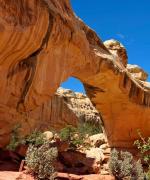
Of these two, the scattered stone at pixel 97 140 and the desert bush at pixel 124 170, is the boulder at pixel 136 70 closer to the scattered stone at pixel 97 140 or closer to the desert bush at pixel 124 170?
the scattered stone at pixel 97 140

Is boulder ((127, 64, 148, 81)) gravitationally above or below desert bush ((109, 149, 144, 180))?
above

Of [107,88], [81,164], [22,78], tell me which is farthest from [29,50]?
[107,88]

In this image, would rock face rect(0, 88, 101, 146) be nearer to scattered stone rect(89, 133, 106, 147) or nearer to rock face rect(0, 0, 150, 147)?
scattered stone rect(89, 133, 106, 147)

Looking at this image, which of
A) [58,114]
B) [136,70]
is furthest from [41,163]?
[58,114]

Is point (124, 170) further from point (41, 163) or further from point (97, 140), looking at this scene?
point (97, 140)

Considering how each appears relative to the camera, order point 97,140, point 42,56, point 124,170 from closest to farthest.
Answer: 1. point 42,56
2. point 124,170
3. point 97,140

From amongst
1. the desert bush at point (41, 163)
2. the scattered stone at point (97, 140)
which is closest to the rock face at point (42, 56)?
the desert bush at point (41, 163)

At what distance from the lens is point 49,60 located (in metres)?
11.2

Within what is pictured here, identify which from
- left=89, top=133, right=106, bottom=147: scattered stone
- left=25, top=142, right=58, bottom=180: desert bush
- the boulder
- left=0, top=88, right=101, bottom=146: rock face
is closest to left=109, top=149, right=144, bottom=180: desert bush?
left=25, top=142, right=58, bottom=180: desert bush

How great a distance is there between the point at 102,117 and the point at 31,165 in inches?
380

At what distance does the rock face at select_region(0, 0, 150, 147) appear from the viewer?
375 inches

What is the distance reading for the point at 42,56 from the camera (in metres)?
10.9

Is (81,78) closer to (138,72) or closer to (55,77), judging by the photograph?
(55,77)

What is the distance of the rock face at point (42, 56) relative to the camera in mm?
9521
